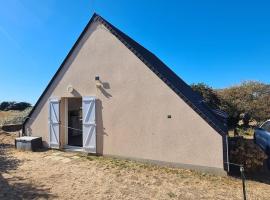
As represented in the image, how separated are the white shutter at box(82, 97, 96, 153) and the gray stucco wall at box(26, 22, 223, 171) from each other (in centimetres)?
24

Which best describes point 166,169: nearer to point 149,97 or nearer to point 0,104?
point 149,97

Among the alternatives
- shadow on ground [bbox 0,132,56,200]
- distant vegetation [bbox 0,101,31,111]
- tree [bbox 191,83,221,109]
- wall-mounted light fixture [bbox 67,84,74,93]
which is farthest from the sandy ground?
distant vegetation [bbox 0,101,31,111]

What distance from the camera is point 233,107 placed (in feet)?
70.3

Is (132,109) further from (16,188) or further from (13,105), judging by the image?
(13,105)

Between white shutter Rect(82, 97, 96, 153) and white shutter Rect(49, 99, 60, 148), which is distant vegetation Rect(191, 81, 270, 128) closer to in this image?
white shutter Rect(82, 97, 96, 153)

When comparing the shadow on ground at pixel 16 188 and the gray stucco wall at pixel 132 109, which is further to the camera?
the gray stucco wall at pixel 132 109

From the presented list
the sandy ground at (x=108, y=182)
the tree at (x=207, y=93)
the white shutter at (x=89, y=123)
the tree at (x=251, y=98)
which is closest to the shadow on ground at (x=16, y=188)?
the sandy ground at (x=108, y=182)

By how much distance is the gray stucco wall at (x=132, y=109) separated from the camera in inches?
306

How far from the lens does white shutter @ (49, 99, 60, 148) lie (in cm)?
1116

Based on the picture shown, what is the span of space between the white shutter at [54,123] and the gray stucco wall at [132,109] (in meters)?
0.53

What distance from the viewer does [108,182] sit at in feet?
22.2

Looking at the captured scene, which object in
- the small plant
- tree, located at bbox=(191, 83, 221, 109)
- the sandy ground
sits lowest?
the small plant

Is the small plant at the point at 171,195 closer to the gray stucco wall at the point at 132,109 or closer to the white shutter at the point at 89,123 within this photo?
the gray stucco wall at the point at 132,109

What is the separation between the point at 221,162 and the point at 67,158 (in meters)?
6.12
